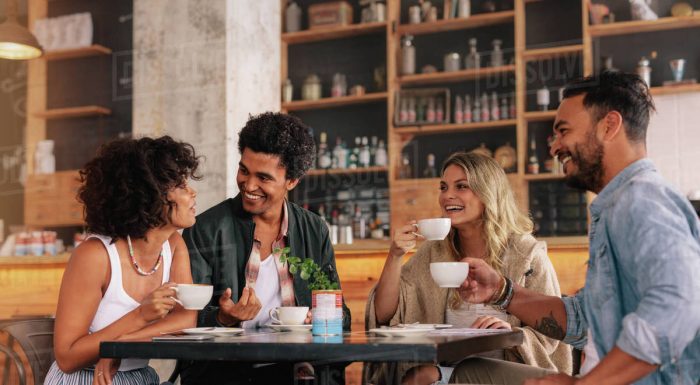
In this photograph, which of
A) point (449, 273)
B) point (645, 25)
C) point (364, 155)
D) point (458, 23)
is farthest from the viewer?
point (364, 155)

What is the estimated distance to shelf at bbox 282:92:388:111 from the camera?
19.6ft

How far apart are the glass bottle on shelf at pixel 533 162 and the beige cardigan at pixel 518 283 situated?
2.92m

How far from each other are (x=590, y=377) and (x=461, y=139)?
4695mm

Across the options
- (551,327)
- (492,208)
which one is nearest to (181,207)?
(551,327)

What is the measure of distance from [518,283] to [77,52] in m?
5.04

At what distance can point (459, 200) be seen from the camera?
106 inches

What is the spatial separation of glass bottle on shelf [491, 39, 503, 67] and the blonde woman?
123 inches

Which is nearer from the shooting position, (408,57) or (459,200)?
(459,200)

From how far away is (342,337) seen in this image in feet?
5.37

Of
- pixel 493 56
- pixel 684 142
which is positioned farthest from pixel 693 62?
pixel 493 56

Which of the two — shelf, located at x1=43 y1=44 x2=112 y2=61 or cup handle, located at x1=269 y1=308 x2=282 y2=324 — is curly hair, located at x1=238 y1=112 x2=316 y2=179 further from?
shelf, located at x1=43 y1=44 x2=112 y2=61

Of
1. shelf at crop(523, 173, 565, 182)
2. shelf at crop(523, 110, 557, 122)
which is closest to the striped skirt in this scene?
shelf at crop(523, 173, 565, 182)

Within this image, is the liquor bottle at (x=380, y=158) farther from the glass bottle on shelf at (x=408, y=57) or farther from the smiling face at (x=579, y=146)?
the smiling face at (x=579, y=146)

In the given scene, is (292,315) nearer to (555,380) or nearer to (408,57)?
(555,380)
